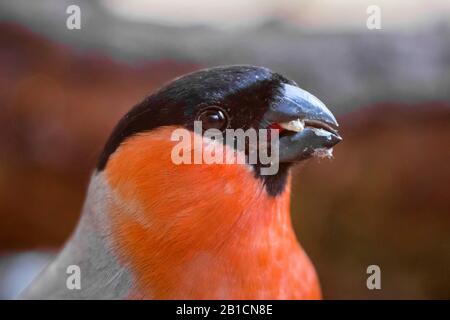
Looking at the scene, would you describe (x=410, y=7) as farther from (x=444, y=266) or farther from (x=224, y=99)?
(x=224, y=99)

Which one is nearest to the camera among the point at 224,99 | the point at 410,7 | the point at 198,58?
the point at 224,99

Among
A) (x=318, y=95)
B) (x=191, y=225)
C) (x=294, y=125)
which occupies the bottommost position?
(x=191, y=225)

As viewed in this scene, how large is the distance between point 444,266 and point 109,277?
979 mm

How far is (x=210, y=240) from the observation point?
2.59ft

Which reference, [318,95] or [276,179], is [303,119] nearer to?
[276,179]

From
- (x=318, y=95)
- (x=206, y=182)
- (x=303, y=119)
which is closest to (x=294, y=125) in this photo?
(x=303, y=119)

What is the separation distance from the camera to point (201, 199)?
0.77m

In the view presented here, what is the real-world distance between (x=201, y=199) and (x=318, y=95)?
704 millimetres

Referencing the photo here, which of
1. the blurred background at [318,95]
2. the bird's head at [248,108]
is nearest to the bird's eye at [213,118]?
the bird's head at [248,108]

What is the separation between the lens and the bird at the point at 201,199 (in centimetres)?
72

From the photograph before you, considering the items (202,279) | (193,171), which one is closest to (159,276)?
(202,279)

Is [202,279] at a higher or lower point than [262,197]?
lower

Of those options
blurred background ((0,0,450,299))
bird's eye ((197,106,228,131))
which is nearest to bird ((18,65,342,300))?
bird's eye ((197,106,228,131))

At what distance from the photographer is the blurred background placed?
1.53 m
